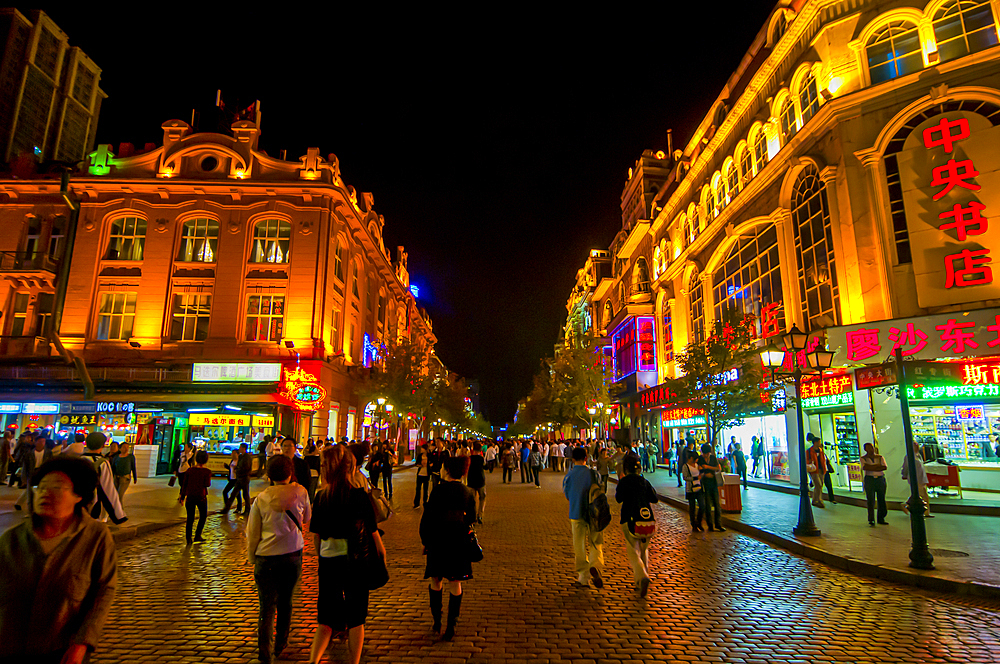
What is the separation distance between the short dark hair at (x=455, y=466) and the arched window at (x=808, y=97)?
20173 mm

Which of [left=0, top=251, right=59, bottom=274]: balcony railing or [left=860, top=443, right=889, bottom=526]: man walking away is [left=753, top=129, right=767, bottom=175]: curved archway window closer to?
[left=860, top=443, right=889, bottom=526]: man walking away

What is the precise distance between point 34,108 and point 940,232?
73.6 meters

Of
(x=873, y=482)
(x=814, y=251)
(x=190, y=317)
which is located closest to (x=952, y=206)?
A: (x=814, y=251)

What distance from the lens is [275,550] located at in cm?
485

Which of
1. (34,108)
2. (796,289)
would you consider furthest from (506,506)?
(34,108)

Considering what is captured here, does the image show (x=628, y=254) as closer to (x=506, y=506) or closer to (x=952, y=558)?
(x=506, y=506)

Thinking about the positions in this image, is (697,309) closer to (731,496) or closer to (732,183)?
(732,183)

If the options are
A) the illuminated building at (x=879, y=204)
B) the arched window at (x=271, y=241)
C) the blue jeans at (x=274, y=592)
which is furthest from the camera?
the arched window at (x=271, y=241)

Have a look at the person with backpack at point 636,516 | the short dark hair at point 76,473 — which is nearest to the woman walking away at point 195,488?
the person with backpack at point 636,516

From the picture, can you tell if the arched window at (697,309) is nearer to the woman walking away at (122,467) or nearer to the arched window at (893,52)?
the arched window at (893,52)

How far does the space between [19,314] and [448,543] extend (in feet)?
121

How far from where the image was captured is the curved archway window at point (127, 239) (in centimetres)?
3164

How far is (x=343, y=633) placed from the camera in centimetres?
566

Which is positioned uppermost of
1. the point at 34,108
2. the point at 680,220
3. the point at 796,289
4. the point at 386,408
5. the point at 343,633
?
the point at 34,108
